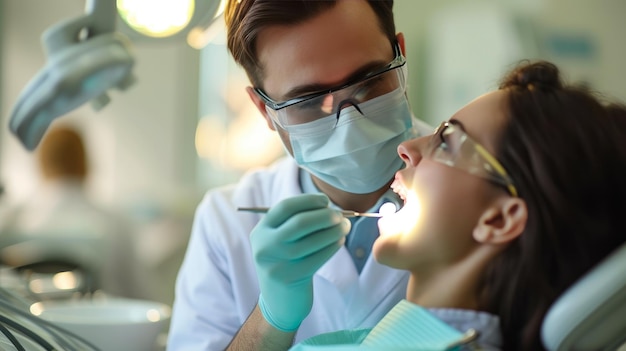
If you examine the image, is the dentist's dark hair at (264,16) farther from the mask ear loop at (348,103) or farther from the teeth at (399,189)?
the teeth at (399,189)

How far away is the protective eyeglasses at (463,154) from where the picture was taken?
2.71ft

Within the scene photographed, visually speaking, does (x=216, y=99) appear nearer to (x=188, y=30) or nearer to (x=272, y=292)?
(x=188, y=30)

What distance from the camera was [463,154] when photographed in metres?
0.87

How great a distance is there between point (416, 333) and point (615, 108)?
0.34 m

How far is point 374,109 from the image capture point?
1061 mm

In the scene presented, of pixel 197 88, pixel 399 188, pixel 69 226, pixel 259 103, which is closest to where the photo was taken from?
pixel 399 188

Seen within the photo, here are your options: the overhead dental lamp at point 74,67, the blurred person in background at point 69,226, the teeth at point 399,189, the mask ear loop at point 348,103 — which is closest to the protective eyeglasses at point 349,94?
the mask ear loop at point 348,103

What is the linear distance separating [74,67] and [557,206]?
727 mm

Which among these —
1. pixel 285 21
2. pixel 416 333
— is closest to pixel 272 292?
pixel 416 333

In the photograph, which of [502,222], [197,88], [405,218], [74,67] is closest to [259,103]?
[74,67]

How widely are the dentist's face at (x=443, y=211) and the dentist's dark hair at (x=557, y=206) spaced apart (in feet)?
0.16

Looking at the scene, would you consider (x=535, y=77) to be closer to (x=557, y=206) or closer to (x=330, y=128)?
(x=557, y=206)

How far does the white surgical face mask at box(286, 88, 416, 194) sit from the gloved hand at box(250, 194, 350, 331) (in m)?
0.18

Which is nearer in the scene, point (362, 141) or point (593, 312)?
point (593, 312)
